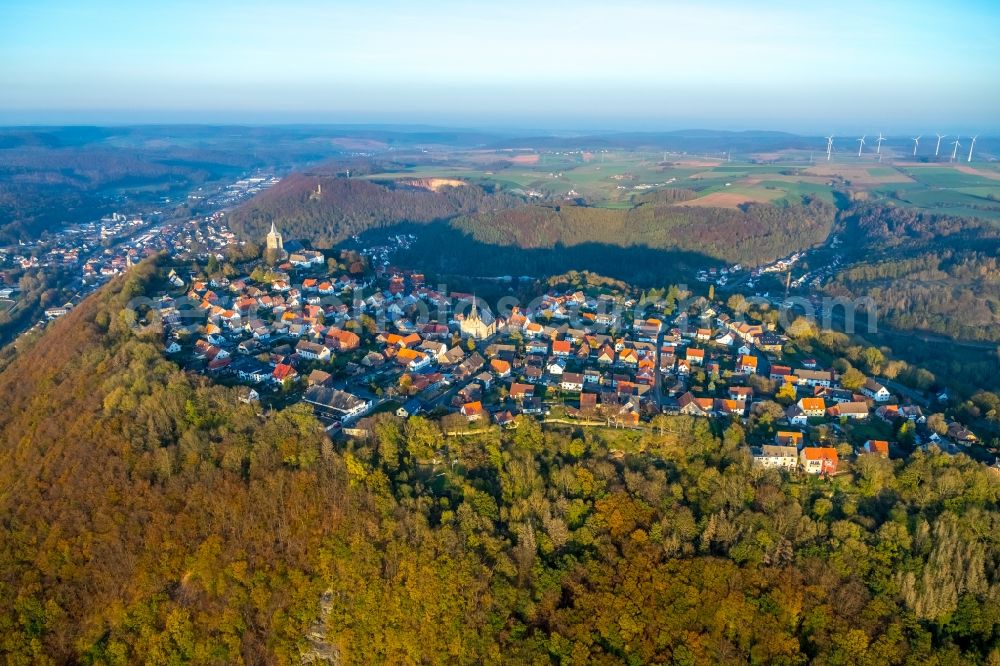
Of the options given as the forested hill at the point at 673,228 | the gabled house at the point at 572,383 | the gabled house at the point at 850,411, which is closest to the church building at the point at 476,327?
the gabled house at the point at 572,383

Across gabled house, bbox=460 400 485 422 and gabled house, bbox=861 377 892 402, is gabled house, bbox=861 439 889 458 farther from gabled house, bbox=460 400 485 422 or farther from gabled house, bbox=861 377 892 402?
gabled house, bbox=460 400 485 422

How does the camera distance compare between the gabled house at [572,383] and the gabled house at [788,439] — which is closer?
the gabled house at [788,439]

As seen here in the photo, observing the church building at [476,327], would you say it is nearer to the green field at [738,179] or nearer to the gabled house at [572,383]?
the gabled house at [572,383]

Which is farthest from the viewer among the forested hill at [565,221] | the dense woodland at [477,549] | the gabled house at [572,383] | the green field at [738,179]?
the green field at [738,179]

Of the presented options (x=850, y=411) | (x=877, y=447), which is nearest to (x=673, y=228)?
(x=850, y=411)

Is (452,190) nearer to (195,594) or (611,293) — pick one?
(611,293)

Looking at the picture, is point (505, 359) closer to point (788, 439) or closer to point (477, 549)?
point (788, 439)

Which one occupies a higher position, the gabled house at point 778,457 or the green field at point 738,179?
the green field at point 738,179
